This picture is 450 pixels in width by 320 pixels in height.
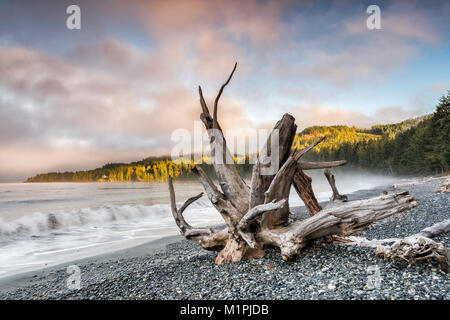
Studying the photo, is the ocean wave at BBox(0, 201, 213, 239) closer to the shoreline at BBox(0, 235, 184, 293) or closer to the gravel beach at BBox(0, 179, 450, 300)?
the shoreline at BBox(0, 235, 184, 293)

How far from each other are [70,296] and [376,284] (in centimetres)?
469

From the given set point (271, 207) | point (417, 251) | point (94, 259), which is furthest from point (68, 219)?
point (417, 251)

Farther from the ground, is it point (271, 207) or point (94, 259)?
point (271, 207)

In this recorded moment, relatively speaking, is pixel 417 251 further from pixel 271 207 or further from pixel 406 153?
pixel 406 153

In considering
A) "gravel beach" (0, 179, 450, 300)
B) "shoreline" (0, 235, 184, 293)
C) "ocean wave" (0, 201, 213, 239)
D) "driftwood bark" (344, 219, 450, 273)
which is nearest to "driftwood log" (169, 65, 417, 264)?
"gravel beach" (0, 179, 450, 300)

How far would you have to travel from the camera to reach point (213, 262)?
511cm

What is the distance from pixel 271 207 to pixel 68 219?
17.2 metres

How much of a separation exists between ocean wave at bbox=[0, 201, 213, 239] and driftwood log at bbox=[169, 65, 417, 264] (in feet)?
39.5

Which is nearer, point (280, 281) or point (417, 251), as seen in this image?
point (417, 251)

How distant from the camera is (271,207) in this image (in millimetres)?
4145

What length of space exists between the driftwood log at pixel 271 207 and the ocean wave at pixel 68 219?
39.5ft

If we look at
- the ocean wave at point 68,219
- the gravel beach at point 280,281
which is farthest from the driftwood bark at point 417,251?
the ocean wave at point 68,219

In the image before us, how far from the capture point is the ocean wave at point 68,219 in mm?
13919
